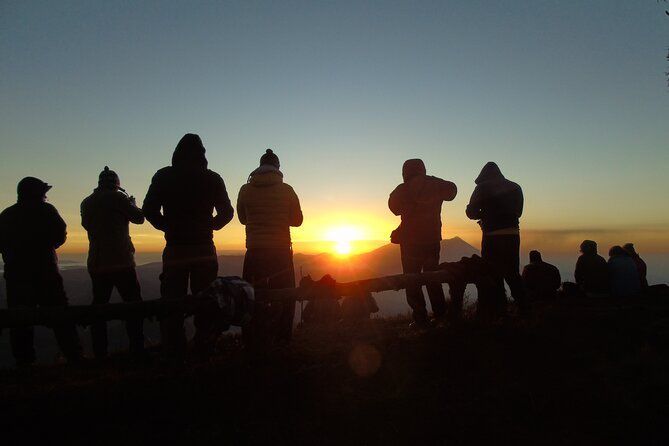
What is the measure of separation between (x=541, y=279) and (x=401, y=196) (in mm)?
4527

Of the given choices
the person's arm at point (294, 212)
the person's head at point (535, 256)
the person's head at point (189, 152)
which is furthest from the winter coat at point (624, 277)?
the person's head at point (189, 152)

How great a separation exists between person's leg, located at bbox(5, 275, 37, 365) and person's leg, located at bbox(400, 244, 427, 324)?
5553 millimetres

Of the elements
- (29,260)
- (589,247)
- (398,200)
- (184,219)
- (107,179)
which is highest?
(107,179)

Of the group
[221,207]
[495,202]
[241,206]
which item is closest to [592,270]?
[495,202]

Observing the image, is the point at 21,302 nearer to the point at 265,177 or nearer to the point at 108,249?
the point at 108,249

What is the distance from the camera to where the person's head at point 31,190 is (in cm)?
604

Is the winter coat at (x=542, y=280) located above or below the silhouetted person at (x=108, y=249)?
below

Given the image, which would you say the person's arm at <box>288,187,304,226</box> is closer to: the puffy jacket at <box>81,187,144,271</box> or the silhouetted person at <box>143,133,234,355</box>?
the silhouetted person at <box>143,133,234,355</box>

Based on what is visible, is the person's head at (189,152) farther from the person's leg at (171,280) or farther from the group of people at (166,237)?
the person's leg at (171,280)

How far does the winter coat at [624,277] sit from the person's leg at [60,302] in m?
10.7

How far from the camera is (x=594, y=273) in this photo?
986 cm

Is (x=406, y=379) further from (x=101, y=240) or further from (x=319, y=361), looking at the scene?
(x=101, y=240)

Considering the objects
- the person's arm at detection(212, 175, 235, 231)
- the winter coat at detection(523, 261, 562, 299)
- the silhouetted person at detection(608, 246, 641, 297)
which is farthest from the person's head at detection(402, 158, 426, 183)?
the silhouetted person at detection(608, 246, 641, 297)

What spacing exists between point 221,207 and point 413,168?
3464 mm
